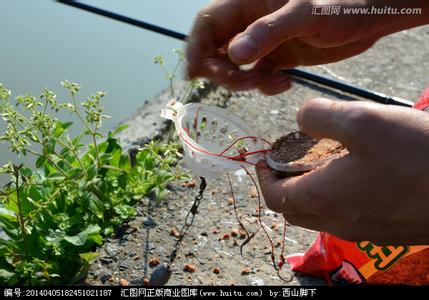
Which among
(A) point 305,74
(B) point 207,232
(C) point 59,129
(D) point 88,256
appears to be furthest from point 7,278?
(A) point 305,74

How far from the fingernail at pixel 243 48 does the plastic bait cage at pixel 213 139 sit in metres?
0.30

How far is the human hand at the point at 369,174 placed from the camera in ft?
4.23

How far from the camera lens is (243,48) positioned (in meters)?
1.53

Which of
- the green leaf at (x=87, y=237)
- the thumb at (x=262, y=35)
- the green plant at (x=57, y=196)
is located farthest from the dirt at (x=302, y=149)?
the green leaf at (x=87, y=237)

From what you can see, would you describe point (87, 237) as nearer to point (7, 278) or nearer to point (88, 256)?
point (88, 256)

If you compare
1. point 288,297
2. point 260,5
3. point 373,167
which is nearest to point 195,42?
point 260,5

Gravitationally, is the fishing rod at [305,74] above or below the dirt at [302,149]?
below

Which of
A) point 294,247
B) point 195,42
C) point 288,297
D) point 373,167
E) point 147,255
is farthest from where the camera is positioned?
point 294,247

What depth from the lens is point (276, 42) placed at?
1.57 m

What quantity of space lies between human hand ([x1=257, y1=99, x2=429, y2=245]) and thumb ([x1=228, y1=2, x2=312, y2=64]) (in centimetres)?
25

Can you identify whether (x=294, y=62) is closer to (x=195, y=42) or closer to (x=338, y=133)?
(x=195, y=42)

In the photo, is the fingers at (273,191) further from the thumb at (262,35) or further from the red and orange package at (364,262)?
the red and orange package at (364,262)

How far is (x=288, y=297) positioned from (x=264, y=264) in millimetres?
238

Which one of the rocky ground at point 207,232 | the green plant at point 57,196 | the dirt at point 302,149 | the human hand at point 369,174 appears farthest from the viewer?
the rocky ground at point 207,232
